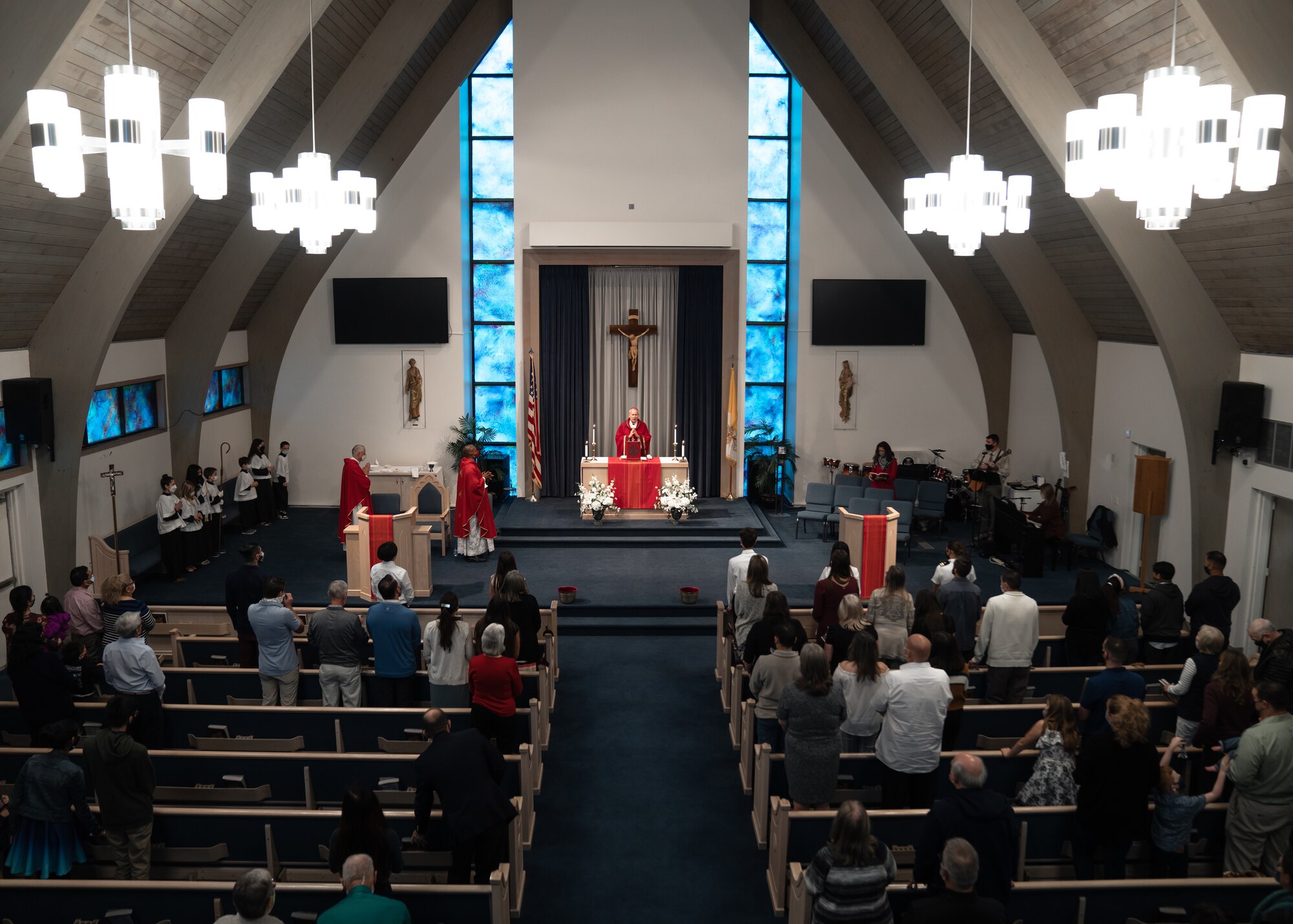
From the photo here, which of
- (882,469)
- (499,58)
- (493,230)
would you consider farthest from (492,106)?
(882,469)

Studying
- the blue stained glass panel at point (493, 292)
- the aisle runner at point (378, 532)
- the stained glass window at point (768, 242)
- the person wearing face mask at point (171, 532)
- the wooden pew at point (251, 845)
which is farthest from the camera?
the blue stained glass panel at point (493, 292)

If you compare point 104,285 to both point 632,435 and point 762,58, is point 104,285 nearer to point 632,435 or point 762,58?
point 632,435

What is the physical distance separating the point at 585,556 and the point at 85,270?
6475 mm

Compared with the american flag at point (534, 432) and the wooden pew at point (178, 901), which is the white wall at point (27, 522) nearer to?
the wooden pew at point (178, 901)

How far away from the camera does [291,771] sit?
20.3ft

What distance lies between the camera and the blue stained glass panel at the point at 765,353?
1648cm

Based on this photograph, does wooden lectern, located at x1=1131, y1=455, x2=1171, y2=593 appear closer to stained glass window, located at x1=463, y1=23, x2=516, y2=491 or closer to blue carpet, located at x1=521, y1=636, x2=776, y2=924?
blue carpet, located at x1=521, y1=636, x2=776, y2=924

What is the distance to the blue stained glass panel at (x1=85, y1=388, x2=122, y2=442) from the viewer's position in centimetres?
1192

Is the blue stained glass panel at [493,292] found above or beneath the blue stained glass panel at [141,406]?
above

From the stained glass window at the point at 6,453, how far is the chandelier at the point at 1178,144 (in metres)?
9.61

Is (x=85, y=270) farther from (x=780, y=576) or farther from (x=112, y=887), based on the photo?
(x=780, y=576)

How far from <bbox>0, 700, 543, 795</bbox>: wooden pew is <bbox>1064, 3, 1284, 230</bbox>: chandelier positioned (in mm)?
4648

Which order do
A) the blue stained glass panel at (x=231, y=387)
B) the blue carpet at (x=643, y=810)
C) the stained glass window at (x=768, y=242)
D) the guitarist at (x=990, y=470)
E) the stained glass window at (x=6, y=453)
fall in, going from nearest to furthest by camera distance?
the blue carpet at (x=643, y=810) → the stained glass window at (x=6, y=453) → the guitarist at (x=990, y=470) → the blue stained glass panel at (x=231, y=387) → the stained glass window at (x=768, y=242)

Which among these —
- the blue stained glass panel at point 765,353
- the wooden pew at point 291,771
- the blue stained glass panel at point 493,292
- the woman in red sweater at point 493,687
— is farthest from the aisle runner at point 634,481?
the wooden pew at point 291,771
